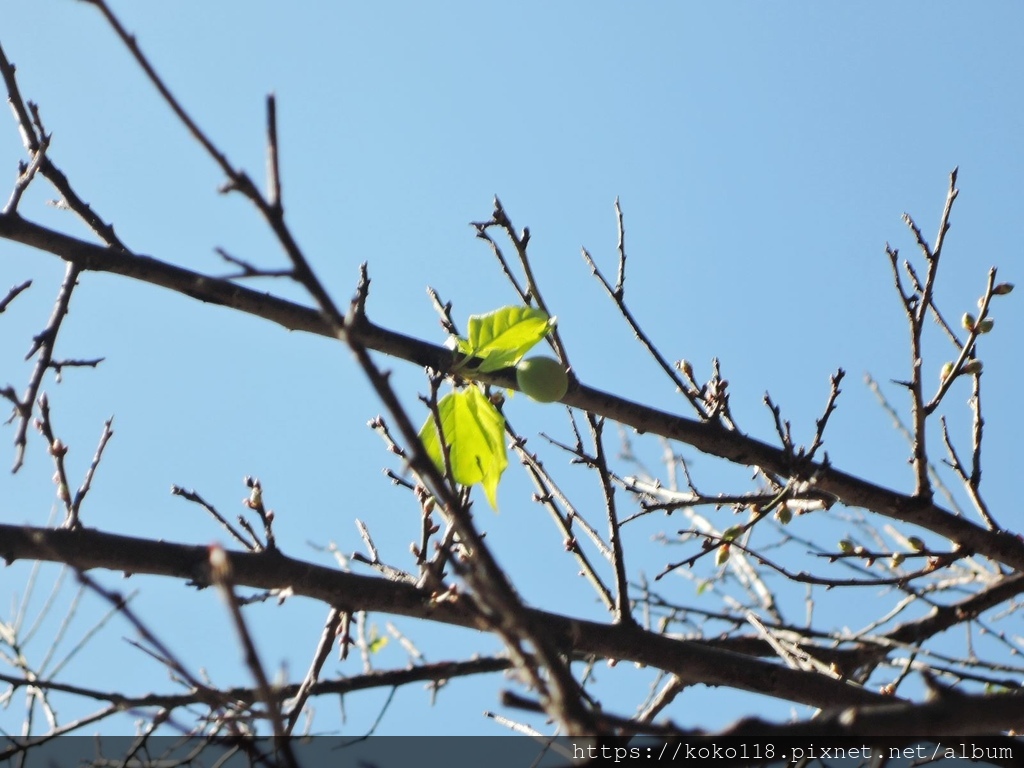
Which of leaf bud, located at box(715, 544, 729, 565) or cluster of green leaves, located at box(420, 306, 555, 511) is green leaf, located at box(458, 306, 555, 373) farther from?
leaf bud, located at box(715, 544, 729, 565)

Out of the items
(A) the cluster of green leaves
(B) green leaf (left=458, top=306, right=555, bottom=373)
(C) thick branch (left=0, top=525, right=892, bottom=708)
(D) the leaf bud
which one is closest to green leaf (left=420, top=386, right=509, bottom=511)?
(A) the cluster of green leaves

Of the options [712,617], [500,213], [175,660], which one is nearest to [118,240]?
[500,213]

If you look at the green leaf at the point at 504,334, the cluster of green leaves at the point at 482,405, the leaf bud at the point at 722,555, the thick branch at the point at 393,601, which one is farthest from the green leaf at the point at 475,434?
the leaf bud at the point at 722,555

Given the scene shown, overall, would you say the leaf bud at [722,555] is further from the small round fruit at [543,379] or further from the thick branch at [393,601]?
the small round fruit at [543,379]

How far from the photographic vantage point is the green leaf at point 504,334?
2314 mm

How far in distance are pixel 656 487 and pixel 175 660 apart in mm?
2475

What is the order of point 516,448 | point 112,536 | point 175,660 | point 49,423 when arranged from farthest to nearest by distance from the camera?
point 516,448 < point 49,423 < point 112,536 < point 175,660

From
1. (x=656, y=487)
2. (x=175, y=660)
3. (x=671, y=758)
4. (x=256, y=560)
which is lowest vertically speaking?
(x=671, y=758)

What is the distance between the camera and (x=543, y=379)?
7.52ft

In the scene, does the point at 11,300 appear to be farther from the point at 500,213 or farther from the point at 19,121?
the point at 500,213

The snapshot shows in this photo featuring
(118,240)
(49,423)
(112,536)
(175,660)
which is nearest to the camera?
(175,660)

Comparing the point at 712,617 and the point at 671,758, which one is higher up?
the point at 712,617

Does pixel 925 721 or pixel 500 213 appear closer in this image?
pixel 925 721

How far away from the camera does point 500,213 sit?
2.46 m
